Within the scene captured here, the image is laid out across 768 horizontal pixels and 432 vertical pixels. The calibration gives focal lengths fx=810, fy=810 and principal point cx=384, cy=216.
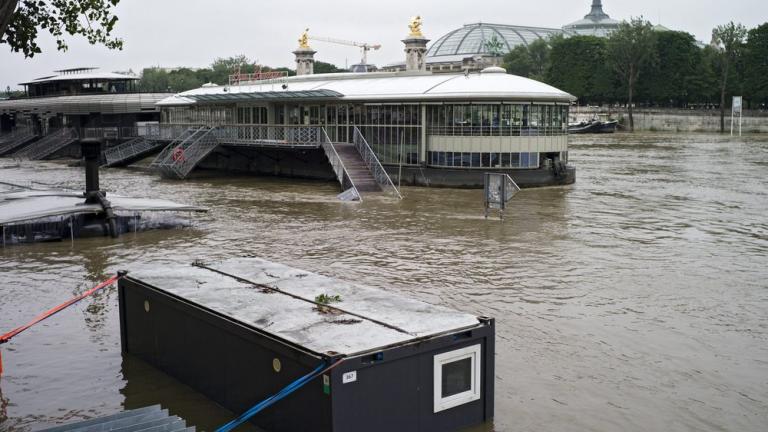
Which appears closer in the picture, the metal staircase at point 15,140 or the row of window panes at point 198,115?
the row of window panes at point 198,115

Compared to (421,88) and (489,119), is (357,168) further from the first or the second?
(489,119)

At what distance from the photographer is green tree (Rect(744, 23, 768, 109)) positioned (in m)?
104

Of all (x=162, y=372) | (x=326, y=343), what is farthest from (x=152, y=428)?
(x=162, y=372)

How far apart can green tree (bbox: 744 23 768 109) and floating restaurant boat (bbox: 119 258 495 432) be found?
10508cm

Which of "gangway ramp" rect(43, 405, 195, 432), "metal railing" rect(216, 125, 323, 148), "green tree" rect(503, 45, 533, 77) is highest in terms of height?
"green tree" rect(503, 45, 533, 77)

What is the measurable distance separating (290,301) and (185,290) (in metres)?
1.82

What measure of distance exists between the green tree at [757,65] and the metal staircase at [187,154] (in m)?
80.3

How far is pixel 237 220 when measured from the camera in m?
30.5

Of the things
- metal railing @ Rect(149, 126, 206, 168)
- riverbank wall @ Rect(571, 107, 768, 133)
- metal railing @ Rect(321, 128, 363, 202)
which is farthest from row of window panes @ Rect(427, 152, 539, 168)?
riverbank wall @ Rect(571, 107, 768, 133)

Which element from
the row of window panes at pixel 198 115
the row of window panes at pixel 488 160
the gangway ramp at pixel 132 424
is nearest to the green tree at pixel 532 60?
the row of window panes at pixel 198 115

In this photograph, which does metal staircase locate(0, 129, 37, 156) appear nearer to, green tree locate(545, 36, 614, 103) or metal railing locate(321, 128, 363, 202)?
metal railing locate(321, 128, 363, 202)

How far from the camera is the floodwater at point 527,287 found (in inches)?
463

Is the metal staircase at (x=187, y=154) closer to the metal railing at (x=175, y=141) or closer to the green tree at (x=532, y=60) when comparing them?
the metal railing at (x=175, y=141)

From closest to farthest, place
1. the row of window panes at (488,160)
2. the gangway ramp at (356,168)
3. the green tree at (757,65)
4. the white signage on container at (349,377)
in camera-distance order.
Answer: the white signage on container at (349,377), the gangway ramp at (356,168), the row of window panes at (488,160), the green tree at (757,65)
